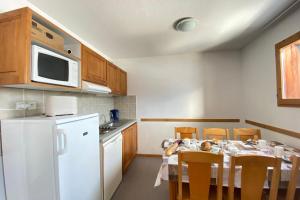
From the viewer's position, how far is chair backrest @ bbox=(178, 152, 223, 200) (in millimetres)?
1251

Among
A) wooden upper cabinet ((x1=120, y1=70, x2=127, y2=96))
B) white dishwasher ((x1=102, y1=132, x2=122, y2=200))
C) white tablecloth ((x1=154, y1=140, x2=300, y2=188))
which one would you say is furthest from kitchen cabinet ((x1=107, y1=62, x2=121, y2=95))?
white tablecloth ((x1=154, y1=140, x2=300, y2=188))

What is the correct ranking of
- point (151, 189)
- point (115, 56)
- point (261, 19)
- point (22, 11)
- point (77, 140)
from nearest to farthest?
point (22, 11), point (77, 140), point (261, 19), point (151, 189), point (115, 56)

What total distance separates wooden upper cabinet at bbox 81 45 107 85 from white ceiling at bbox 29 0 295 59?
0.39 meters

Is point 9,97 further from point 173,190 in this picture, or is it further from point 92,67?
point 173,190

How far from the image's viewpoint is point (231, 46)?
3076 mm

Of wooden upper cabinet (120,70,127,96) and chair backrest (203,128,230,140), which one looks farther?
wooden upper cabinet (120,70,127,96)

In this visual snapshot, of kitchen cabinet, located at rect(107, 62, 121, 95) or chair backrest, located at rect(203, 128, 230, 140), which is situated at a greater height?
kitchen cabinet, located at rect(107, 62, 121, 95)

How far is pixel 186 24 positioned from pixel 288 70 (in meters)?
1.50

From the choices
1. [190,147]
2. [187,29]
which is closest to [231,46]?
[187,29]

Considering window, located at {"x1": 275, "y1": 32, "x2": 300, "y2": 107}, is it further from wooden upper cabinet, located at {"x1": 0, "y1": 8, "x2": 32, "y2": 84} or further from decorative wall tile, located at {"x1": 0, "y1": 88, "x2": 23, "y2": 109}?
decorative wall tile, located at {"x1": 0, "y1": 88, "x2": 23, "y2": 109}

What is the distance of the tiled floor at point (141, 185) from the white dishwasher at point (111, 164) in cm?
15

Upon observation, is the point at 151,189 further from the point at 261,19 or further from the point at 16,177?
the point at 261,19

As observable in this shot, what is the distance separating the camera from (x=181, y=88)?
11.5 feet

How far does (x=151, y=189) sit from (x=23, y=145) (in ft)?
5.94
